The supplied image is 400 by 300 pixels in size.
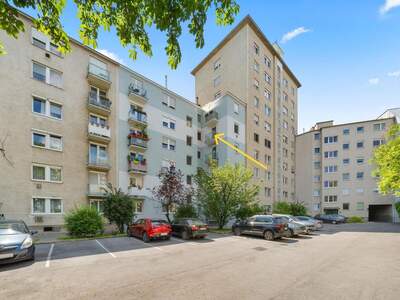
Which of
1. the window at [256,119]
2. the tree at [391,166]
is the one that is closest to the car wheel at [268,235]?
the tree at [391,166]

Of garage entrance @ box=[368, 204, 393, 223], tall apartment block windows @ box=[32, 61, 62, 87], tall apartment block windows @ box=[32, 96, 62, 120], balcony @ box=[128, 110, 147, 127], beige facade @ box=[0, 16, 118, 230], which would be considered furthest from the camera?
garage entrance @ box=[368, 204, 393, 223]

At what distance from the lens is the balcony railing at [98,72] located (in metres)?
21.7

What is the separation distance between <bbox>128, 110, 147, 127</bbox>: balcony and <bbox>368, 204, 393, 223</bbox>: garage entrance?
44226mm

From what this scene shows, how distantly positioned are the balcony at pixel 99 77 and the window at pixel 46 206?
37.6 feet

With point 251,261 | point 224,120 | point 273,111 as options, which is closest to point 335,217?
point 273,111

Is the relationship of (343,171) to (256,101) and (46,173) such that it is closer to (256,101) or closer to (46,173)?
(256,101)

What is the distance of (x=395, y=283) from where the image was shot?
6.79m

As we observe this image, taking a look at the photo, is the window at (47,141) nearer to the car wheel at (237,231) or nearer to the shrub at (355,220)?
the car wheel at (237,231)

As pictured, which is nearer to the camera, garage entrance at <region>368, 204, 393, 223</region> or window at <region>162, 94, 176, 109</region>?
window at <region>162, 94, 176, 109</region>

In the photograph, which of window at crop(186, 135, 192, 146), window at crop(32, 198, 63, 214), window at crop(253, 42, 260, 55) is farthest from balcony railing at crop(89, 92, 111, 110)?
window at crop(253, 42, 260, 55)

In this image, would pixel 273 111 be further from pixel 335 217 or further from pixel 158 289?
pixel 158 289

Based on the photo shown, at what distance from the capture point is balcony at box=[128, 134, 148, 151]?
922 inches

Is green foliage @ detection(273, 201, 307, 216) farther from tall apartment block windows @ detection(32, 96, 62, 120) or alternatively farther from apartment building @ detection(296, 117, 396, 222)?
tall apartment block windows @ detection(32, 96, 62, 120)

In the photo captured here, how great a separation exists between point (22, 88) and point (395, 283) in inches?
963
